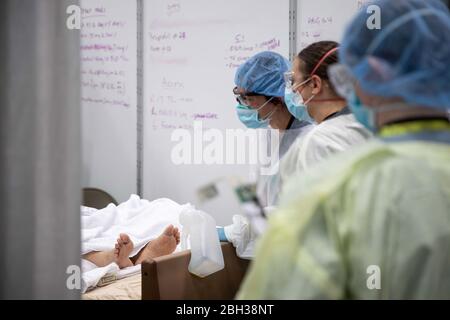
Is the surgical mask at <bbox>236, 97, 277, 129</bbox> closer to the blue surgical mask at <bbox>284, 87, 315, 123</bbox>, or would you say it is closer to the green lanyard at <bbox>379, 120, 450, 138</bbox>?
the blue surgical mask at <bbox>284, 87, 315, 123</bbox>

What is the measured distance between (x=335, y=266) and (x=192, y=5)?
260cm

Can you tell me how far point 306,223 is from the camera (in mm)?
718

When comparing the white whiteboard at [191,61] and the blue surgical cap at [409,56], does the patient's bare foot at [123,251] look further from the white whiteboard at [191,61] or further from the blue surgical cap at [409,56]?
the blue surgical cap at [409,56]

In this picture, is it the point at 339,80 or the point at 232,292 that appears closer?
the point at 339,80

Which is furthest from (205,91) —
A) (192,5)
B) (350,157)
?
(350,157)

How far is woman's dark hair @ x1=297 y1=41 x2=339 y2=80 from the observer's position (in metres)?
1.55

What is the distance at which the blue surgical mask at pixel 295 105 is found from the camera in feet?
5.64

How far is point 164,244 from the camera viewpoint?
90.6 inches

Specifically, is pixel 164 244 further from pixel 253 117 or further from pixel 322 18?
pixel 322 18

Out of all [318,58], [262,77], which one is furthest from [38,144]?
[262,77]

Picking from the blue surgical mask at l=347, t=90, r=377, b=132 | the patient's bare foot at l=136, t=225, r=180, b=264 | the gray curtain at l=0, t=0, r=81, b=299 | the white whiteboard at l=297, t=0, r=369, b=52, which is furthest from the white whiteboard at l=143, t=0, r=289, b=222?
the blue surgical mask at l=347, t=90, r=377, b=132

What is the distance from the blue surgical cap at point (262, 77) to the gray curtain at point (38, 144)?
99cm

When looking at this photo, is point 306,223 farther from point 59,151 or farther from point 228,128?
point 228,128

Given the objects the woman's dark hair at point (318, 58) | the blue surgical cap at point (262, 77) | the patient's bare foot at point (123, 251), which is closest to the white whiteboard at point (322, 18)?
the blue surgical cap at point (262, 77)
